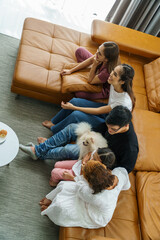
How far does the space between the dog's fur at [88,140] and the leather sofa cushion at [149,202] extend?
0.49 metres

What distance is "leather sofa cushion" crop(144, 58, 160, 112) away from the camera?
2.58 meters

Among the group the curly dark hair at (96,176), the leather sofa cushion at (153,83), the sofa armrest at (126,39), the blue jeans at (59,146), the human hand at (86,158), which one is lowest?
the blue jeans at (59,146)

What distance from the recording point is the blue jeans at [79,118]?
2256 mm

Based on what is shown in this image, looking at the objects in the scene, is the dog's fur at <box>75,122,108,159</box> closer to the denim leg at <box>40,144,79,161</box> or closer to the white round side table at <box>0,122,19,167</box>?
the denim leg at <box>40,144,79,161</box>

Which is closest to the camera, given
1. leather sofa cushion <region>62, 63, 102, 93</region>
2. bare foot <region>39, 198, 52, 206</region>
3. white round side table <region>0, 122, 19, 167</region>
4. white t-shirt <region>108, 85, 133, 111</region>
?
white round side table <region>0, 122, 19, 167</region>

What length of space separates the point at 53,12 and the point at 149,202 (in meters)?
3.34

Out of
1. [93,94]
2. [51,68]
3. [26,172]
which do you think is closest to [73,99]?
[93,94]

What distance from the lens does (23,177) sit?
210 cm

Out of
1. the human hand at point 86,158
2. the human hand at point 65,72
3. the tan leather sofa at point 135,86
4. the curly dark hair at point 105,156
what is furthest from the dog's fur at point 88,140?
the human hand at point 65,72

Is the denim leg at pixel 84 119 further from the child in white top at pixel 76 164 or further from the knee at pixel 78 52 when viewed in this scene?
the knee at pixel 78 52

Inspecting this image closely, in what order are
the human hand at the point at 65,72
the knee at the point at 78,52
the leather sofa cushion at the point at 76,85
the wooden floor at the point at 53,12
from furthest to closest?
the wooden floor at the point at 53,12, the knee at the point at 78,52, the human hand at the point at 65,72, the leather sofa cushion at the point at 76,85

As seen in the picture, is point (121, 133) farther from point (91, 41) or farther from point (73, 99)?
point (91, 41)

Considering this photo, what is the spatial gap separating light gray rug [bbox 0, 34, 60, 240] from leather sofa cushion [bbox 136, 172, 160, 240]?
29.2 inches

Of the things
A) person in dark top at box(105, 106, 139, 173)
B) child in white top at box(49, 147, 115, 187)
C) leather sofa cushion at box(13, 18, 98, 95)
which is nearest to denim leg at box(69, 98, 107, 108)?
leather sofa cushion at box(13, 18, 98, 95)
